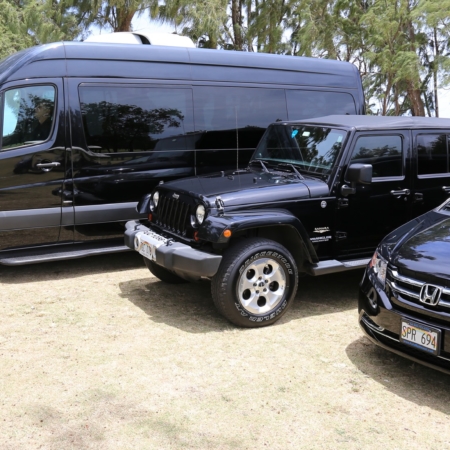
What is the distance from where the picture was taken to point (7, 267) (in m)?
7.51

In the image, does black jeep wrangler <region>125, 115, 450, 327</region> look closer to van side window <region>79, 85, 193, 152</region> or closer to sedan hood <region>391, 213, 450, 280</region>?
sedan hood <region>391, 213, 450, 280</region>

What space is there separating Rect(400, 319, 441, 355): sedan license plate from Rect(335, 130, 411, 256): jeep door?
5.83ft

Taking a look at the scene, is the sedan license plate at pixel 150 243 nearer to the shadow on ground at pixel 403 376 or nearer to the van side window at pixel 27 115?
the shadow on ground at pixel 403 376

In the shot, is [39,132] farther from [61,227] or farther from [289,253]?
[289,253]

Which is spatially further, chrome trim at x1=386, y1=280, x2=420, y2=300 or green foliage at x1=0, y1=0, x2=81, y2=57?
green foliage at x1=0, y1=0, x2=81, y2=57

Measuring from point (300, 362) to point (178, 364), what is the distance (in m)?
0.93

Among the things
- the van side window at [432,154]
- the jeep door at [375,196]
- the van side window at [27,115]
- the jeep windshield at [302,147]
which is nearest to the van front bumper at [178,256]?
the jeep door at [375,196]

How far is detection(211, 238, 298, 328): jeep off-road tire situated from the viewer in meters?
5.26

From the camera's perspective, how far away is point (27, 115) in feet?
22.4

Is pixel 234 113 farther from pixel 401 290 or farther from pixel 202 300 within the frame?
pixel 401 290

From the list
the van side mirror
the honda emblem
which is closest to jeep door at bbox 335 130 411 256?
the van side mirror

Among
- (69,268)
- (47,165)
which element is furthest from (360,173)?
(69,268)

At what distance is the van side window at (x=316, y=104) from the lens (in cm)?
846

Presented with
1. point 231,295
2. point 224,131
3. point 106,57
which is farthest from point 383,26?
point 231,295
